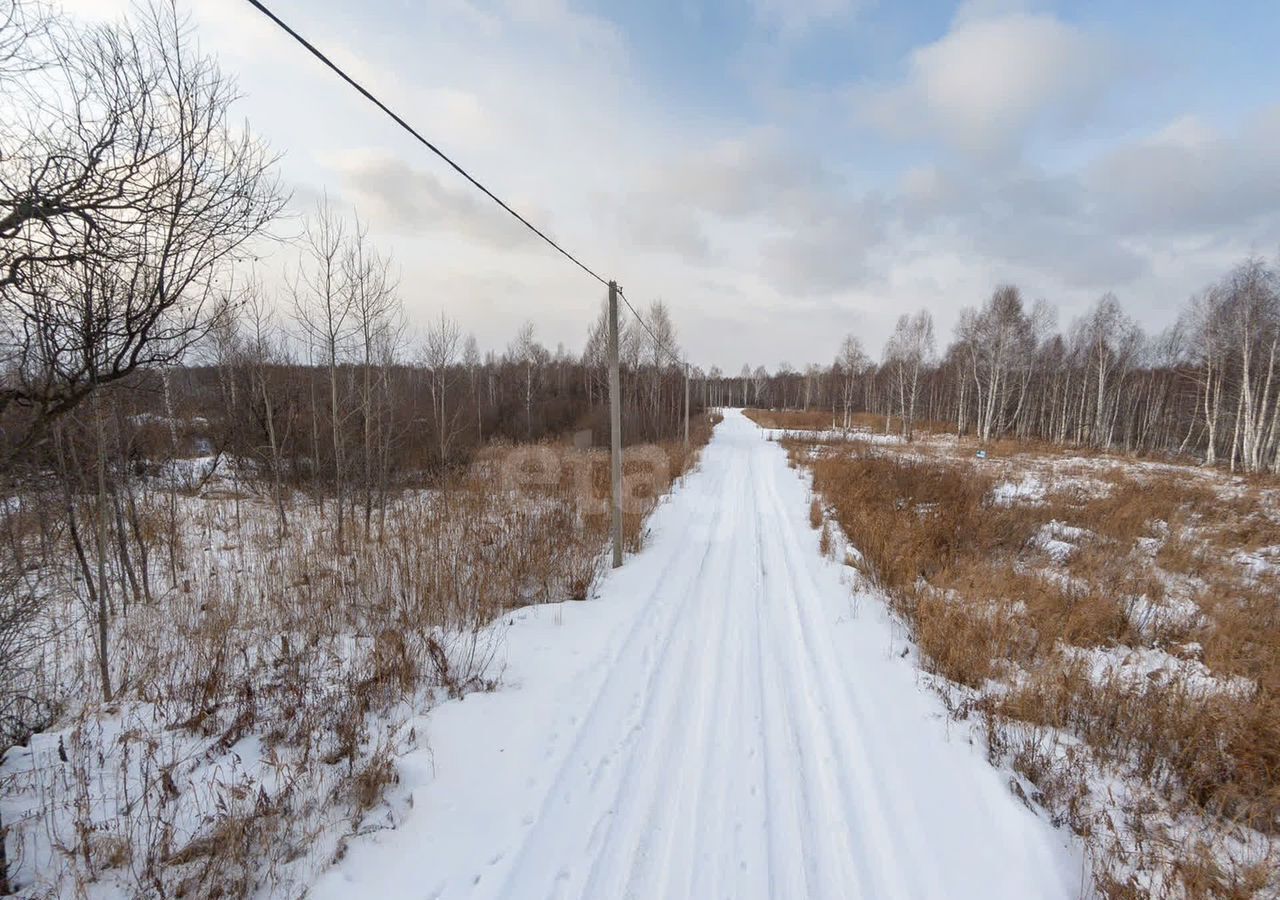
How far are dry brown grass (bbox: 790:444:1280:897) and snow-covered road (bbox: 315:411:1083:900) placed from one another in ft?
1.30

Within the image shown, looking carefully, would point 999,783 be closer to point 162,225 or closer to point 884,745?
point 884,745

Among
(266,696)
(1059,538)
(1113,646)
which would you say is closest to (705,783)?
(266,696)

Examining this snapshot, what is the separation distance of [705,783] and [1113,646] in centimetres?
532

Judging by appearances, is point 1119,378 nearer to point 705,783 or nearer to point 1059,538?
point 1059,538

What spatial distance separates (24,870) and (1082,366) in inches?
2042

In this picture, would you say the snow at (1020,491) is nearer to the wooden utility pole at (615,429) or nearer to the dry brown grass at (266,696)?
the wooden utility pole at (615,429)

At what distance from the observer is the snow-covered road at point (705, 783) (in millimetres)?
2254

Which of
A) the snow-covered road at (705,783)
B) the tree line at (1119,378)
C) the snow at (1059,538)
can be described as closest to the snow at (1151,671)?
the snow-covered road at (705,783)

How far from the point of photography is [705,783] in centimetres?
284

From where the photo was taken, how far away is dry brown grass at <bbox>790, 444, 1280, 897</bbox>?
2.55 meters

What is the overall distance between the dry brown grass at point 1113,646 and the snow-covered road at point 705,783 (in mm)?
396

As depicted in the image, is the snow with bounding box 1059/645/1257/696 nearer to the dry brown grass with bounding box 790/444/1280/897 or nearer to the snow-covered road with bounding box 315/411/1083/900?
the dry brown grass with bounding box 790/444/1280/897

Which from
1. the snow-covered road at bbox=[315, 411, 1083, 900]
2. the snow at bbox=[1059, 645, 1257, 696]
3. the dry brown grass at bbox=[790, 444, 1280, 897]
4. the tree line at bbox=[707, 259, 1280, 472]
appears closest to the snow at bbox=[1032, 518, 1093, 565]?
the dry brown grass at bbox=[790, 444, 1280, 897]

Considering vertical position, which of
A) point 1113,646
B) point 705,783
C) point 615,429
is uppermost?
point 615,429
